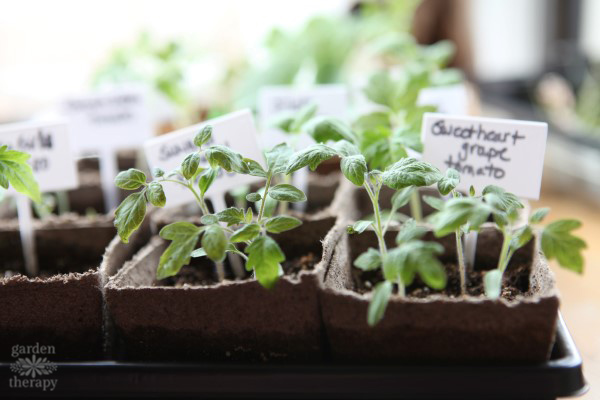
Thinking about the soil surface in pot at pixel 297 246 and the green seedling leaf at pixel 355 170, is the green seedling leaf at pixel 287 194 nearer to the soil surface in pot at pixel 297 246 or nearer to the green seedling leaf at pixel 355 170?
the green seedling leaf at pixel 355 170

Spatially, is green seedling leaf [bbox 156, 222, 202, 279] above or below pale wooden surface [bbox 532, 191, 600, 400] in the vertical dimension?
above

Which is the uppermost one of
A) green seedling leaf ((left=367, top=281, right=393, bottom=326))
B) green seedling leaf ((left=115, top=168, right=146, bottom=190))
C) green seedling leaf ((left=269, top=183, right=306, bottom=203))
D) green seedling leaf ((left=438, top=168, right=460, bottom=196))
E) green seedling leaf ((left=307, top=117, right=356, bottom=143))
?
green seedling leaf ((left=307, top=117, right=356, bottom=143))

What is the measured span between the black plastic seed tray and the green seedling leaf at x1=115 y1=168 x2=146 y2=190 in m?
0.25

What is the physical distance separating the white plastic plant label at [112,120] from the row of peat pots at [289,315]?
49 cm

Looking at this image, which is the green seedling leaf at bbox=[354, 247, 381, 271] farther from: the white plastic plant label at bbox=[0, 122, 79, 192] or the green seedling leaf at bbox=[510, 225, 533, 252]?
the white plastic plant label at bbox=[0, 122, 79, 192]

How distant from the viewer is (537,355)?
0.81 metres

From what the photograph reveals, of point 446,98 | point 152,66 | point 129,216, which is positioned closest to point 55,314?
point 129,216

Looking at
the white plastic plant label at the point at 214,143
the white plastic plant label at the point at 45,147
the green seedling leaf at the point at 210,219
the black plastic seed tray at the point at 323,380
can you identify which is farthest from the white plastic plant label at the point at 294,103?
the black plastic seed tray at the point at 323,380

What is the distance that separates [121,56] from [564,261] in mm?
1462

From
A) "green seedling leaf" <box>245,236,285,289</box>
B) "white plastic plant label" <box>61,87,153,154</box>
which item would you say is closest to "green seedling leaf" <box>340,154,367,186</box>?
"green seedling leaf" <box>245,236,285,289</box>

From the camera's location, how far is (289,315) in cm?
86

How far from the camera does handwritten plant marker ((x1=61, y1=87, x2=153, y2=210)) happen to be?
1488 millimetres

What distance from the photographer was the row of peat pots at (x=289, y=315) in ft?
2.64

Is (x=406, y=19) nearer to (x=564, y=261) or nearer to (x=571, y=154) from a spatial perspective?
(x=571, y=154)
